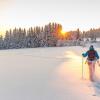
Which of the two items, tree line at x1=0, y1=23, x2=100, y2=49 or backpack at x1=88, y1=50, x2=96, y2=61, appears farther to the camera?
tree line at x1=0, y1=23, x2=100, y2=49

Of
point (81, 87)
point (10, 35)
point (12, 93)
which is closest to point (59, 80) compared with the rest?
point (81, 87)

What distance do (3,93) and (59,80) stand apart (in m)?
3.05

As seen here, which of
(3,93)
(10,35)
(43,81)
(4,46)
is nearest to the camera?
(3,93)

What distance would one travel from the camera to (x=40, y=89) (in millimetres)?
9273

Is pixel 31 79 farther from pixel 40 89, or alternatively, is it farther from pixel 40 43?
pixel 40 43

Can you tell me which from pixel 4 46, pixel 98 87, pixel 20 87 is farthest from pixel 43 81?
pixel 4 46

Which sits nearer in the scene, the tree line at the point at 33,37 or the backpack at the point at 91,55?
the backpack at the point at 91,55

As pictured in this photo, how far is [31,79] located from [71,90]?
2701mm

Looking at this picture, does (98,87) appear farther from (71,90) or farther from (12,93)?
(12,93)

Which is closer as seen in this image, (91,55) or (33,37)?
(91,55)

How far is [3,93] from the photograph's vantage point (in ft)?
27.9

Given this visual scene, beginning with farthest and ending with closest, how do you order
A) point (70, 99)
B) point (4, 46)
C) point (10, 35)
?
point (10, 35), point (4, 46), point (70, 99)

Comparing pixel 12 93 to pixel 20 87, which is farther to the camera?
pixel 20 87

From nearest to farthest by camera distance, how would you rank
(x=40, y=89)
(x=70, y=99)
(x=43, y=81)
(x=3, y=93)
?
(x=70, y=99)
(x=3, y=93)
(x=40, y=89)
(x=43, y=81)
